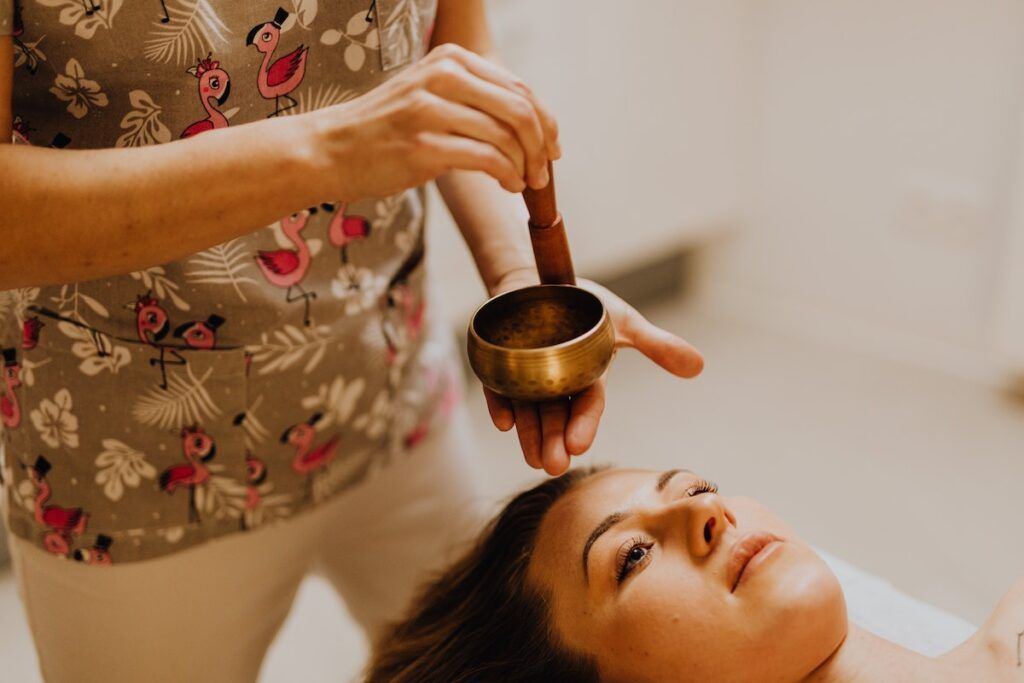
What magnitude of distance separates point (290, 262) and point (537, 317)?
30 cm

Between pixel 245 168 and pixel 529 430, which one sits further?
pixel 529 430

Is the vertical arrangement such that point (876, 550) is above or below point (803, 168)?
below

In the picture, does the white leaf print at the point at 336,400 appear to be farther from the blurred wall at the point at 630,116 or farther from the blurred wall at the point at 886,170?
the blurred wall at the point at 886,170

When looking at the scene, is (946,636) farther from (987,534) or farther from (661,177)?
(661,177)

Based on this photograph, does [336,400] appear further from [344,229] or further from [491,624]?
[491,624]

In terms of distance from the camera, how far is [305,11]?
102cm

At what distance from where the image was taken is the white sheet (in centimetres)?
139

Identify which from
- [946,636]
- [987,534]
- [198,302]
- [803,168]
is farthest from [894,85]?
[198,302]

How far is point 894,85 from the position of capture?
2744mm

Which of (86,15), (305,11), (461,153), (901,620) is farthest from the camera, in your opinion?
(901,620)

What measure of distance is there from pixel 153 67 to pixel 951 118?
235 cm

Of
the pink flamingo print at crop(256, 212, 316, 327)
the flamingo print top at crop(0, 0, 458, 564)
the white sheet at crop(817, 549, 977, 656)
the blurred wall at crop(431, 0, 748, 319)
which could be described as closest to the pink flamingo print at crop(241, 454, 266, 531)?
the flamingo print top at crop(0, 0, 458, 564)

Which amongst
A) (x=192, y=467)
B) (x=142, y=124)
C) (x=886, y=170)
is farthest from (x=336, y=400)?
(x=886, y=170)

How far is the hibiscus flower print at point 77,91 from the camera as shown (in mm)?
940
